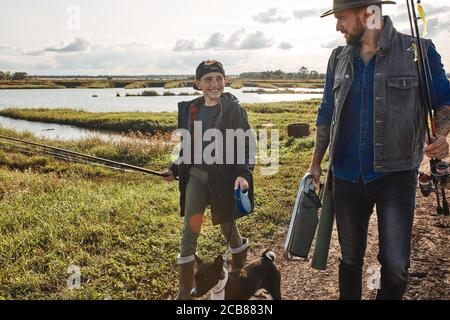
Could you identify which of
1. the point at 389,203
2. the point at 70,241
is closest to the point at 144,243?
the point at 70,241

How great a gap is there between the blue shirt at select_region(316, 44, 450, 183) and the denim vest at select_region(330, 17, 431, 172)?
6 centimetres

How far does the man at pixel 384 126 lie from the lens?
3.14 meters

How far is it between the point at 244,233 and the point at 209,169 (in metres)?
2.77

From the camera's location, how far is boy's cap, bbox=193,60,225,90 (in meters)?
4.29

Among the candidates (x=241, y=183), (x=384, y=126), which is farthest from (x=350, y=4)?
(x=241, y=183)

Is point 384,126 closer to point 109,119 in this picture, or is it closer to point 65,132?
point 65,132

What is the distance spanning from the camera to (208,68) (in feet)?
14.1

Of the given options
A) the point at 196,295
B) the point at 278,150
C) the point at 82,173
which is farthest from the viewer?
the point at 278,150

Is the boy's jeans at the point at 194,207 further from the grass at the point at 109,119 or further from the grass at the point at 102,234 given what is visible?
the grass at the point at 109,119

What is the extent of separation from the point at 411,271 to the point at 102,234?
15.7ft

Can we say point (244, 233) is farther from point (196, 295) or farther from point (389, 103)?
point (389, 103)

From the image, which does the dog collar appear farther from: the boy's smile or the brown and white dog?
the boy's smile

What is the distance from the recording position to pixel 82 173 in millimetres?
14500

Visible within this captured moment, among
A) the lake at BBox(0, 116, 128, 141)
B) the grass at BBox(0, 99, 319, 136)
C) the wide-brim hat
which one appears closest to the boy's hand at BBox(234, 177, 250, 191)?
the wide-brim hat
